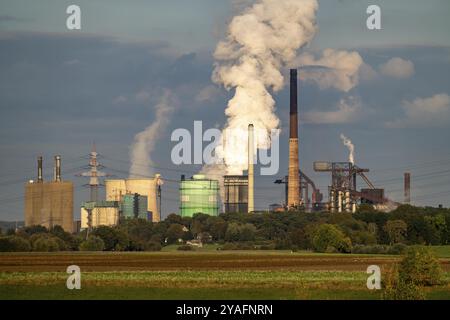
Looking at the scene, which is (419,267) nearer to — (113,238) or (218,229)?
(113,238)

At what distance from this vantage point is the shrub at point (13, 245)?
136500 mm

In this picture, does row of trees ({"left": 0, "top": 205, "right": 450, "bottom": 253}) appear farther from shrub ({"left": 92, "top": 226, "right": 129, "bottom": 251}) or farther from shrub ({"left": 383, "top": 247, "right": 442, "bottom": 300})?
shrub ({"left": 383, "top": 247, "right": 442, "bottom": 300})

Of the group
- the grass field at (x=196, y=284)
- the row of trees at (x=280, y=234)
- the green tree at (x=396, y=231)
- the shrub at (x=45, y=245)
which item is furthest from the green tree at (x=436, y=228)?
the grass field at (x=196, y=284)

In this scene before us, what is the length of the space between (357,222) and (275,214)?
4431 centimetres

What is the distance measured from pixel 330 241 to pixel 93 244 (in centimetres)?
3091

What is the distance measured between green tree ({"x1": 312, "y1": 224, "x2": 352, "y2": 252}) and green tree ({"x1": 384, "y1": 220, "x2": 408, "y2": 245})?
1711 cm

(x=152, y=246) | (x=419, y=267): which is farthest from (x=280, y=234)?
(x=419, y=267)

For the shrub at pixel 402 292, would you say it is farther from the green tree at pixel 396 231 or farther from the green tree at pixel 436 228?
the green tree at pixel 436 228

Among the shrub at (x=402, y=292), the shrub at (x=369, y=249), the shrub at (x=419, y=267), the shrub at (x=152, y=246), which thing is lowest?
the shrub at (x=152, y=246)

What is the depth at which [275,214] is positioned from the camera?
199125 millimetres

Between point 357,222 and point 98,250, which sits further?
point 357,222
